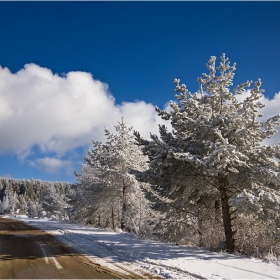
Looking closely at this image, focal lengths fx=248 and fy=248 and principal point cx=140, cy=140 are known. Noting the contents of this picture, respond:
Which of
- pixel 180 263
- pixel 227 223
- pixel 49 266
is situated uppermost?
pixel 227 223

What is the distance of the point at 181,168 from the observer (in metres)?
10.5

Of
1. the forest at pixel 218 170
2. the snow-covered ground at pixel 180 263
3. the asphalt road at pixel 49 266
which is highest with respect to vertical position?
the forest at pixel 218 170

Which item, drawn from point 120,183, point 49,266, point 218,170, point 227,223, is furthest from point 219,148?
point 120,183

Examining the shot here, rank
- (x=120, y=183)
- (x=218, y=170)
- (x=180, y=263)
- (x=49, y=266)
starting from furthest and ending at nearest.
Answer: (x=120, y=183), (x=218, y=170), (x=180, y=263), (x=49, y=266)

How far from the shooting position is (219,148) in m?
8.62

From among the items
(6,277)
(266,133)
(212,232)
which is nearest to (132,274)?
(6,277)

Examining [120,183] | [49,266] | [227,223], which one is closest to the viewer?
[49,266]

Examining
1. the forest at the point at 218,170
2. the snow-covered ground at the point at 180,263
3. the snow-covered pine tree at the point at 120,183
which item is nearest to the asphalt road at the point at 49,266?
the snow-covered ground at the point at 180,263

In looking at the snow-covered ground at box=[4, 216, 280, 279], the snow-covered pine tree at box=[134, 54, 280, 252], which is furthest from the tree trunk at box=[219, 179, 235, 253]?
the snow-covered ground at box=[4, 216, 280, 279]

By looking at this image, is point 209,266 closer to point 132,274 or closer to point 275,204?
point 132,274

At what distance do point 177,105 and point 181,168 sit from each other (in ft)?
9.24

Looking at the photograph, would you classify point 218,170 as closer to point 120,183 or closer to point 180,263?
point 180,263

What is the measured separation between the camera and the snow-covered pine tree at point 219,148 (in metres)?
9.25

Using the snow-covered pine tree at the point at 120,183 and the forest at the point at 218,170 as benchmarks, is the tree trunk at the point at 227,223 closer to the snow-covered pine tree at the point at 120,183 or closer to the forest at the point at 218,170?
the forest at the point at 218,170
